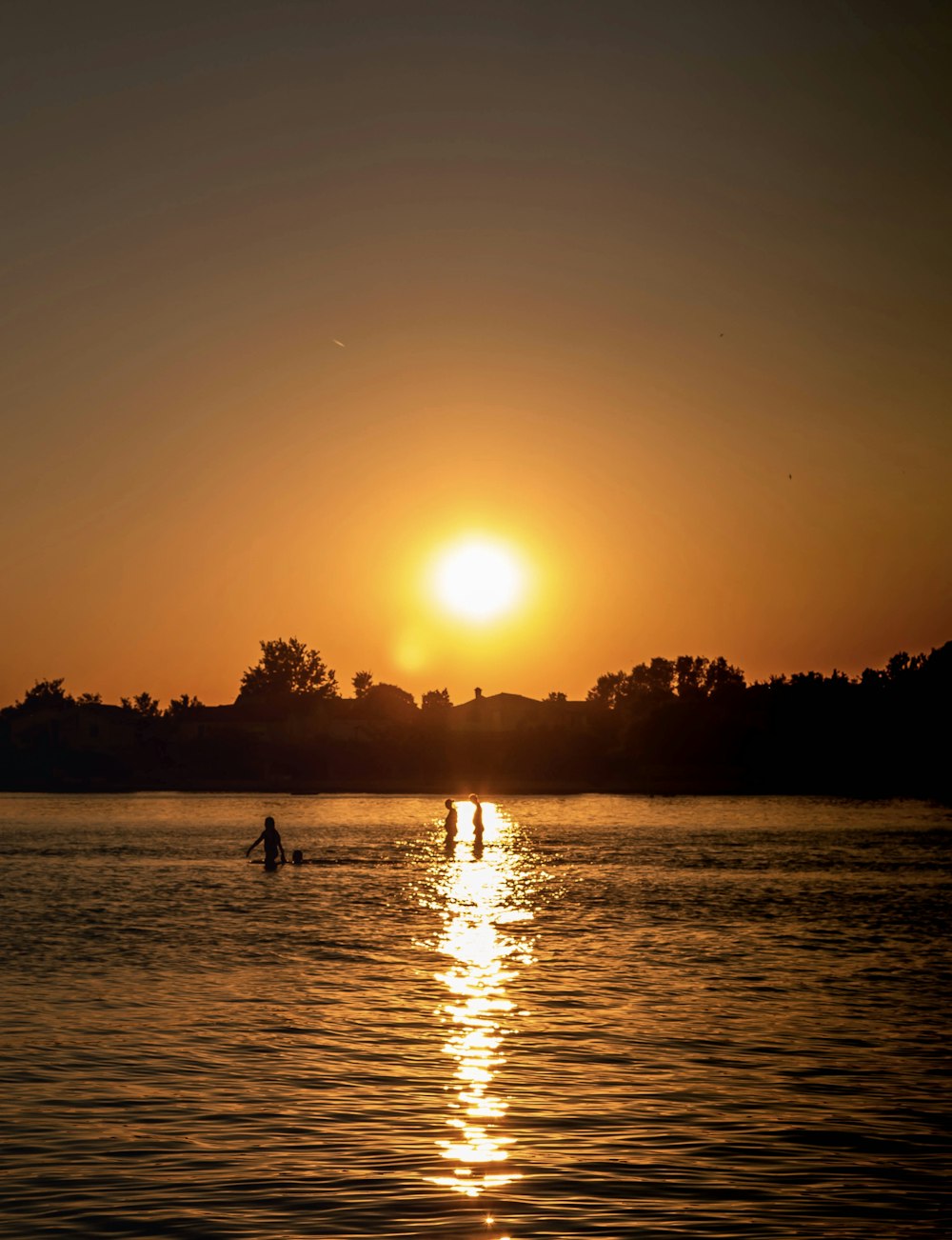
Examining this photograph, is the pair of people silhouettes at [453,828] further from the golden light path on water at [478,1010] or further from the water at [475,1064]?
the water at [475,1064]

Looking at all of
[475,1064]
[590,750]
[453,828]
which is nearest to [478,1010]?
[475,1064]

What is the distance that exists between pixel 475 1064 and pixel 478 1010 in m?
4.21

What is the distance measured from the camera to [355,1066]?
59.4 ft

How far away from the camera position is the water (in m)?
12.5

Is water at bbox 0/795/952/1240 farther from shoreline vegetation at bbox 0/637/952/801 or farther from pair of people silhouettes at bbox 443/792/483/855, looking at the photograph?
shoreline vegetation at bbox 0/637/952/801

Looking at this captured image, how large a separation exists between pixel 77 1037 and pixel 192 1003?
10.3 ft

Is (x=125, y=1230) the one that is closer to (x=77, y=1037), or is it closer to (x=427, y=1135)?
(x=427, y=1135)

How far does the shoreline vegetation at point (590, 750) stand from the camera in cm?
14975

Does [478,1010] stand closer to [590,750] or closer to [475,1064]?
[475,1064]

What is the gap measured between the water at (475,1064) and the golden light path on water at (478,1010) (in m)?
0.07

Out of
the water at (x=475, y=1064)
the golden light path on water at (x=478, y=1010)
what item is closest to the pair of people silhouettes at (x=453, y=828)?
the golden light path on water at (x=478, y=1010)

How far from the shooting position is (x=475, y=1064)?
59.7ft

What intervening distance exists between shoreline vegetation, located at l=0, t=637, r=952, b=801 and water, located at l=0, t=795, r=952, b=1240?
359 feet

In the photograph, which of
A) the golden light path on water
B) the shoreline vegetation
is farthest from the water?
the shoreline vegetation
